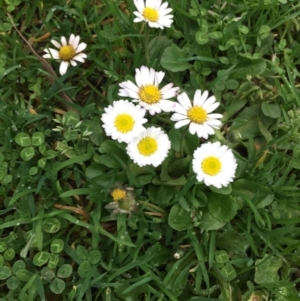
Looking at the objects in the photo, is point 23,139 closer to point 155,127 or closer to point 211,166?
point 155,127

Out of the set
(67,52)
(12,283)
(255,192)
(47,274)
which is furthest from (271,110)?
(12,283)

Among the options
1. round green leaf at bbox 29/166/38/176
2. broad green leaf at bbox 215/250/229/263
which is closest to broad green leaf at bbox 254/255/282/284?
broad green leaf at bbox 215/250/229/263

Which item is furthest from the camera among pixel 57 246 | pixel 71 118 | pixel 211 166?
pixel 71 118

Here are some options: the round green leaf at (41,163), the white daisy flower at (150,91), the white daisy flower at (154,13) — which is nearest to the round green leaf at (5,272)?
the round green leaf at (41,163)

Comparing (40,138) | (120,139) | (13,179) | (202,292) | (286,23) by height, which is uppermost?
(286,23)

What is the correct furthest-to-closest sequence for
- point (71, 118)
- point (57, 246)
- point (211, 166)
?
point (71, 118)
point (57, 246)
point (211, 166)

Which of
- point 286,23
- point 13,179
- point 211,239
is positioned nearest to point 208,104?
point 211,239

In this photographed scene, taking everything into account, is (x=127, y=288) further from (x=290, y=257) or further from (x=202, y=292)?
(x=290, y=257)
